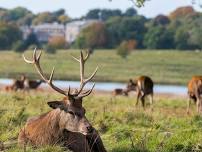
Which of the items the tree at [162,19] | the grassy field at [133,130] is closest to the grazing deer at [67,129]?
the grassy field at [133,130]

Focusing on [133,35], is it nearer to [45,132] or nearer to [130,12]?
[130,12]

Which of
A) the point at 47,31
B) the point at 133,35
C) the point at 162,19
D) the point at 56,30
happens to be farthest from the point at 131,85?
the point at 56,30

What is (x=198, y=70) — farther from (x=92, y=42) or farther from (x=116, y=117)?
(x=116, y=117)

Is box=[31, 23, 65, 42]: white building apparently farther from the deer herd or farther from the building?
the deer herd

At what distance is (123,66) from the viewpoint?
244 ft

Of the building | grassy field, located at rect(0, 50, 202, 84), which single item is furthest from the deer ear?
the building

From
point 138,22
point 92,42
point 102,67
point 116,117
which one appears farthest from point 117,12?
point 116,117

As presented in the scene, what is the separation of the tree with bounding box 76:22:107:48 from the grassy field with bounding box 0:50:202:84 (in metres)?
10.6

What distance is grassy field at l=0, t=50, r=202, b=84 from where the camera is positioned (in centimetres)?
6397

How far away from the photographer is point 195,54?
280 feet

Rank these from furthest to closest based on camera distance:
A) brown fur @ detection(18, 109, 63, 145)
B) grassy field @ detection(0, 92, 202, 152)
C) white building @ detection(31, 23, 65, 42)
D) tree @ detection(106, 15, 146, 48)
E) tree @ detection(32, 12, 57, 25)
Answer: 1. tree @ detection(32, 12, 57, 25)
2. white building @ detection(31, 23, 65, 42)
3. tree @ detection(106, 15, 146, 48)
4. grassy field @ detection(0, 92, 202, 152)
5. brown fur @ detection(18, 109, 63, 145)

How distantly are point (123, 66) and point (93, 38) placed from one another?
29.9 metres

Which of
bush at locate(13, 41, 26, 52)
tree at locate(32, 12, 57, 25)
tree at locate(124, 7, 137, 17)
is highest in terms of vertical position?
tree at locate(124, 7, 137, 17)

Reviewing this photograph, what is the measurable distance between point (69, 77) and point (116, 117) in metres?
44.1
